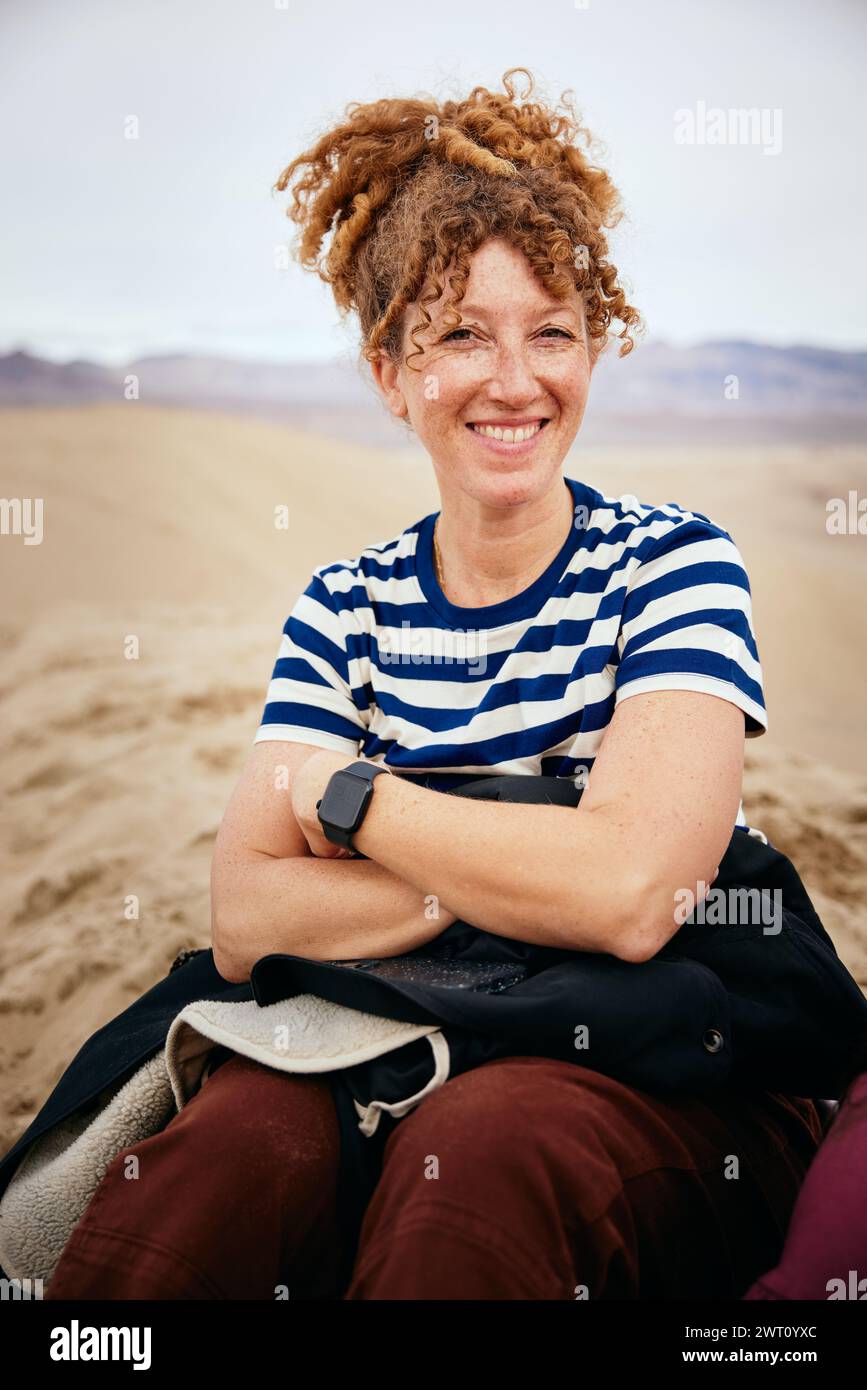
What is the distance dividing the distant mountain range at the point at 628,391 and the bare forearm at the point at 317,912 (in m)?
9.18

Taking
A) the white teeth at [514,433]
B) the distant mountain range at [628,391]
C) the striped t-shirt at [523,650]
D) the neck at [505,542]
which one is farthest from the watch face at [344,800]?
the distant mountain range at [628,391]

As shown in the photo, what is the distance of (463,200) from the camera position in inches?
76.4

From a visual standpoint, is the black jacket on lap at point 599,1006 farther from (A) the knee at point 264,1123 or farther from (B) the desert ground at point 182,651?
(B) the desert ground at point 182,651

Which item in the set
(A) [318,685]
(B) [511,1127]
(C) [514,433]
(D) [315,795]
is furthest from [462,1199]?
(C) [514,433]

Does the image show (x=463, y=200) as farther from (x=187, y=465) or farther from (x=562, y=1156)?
(x=187, y=465)

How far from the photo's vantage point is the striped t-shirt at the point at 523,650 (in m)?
1.77

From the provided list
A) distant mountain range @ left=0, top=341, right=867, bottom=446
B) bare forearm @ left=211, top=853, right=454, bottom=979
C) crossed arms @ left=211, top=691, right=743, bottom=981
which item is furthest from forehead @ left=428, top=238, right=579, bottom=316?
distant mountain range @ left=0, top=341, right=867, bottom=446

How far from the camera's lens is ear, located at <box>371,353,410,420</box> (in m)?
2.17

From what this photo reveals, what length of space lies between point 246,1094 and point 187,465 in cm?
796

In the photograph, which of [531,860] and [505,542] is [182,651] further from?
[531,860]

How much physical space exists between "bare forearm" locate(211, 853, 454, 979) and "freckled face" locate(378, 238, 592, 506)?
2.23 feet

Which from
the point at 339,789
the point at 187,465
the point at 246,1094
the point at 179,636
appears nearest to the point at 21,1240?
the point at 246,1094
